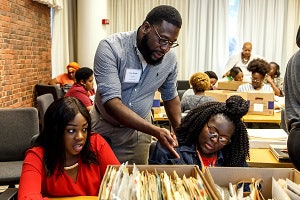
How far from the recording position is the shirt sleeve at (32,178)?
1.45 metres

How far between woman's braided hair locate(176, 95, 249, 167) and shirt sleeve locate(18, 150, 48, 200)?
74 centimetres

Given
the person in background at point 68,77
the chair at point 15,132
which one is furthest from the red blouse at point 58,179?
the person in background at point 68,77

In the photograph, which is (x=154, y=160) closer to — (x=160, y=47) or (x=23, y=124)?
(x=160, y=47)

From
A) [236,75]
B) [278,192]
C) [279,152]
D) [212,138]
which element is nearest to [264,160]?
[279,152]

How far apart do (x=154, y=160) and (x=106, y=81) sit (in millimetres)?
483

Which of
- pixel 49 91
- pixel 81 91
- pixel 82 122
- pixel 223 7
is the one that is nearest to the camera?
pixel 82 122

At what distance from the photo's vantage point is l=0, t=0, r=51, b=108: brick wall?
4448 mm

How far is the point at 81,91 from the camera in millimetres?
4543

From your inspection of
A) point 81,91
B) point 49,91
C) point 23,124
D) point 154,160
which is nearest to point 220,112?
point 154,160

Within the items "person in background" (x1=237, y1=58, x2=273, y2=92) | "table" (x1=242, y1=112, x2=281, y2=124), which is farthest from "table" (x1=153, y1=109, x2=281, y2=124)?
"person in background" (x1=237, y1=58, x2=273, y2=92)

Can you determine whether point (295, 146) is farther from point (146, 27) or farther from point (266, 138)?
point (266, 138)

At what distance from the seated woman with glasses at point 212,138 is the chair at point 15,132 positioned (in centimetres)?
158

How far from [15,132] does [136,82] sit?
154 cm

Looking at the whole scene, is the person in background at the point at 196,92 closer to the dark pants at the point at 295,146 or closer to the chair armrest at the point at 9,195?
the chair armrest at the point at 9,195
